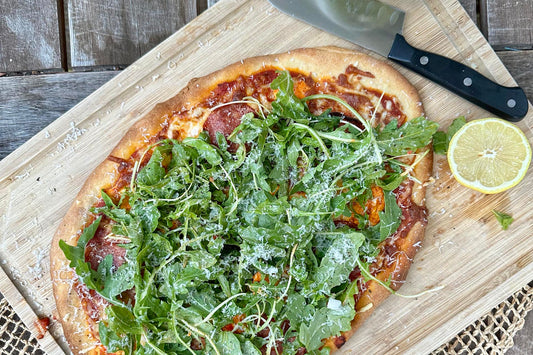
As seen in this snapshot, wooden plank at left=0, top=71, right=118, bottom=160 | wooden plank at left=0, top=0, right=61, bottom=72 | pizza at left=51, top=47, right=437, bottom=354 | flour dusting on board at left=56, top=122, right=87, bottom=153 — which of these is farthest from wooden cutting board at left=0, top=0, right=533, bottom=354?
wooden plank at left=0, top=0, right=61, bottom=72

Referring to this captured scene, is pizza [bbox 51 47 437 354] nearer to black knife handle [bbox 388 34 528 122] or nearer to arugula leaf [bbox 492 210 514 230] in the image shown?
black knife handle [bbox 388 34 528 122]

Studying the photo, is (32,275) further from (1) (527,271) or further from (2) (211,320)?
(1) (527,271)

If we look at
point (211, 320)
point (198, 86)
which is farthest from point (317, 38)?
point (211, 320)

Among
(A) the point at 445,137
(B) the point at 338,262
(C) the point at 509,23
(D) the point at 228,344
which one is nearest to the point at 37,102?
(D) the point at 228,344

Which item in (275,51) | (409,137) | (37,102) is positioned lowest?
(409,137)

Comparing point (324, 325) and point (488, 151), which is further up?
point (488, 151)

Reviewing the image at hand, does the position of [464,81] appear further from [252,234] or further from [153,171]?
[153,171]
